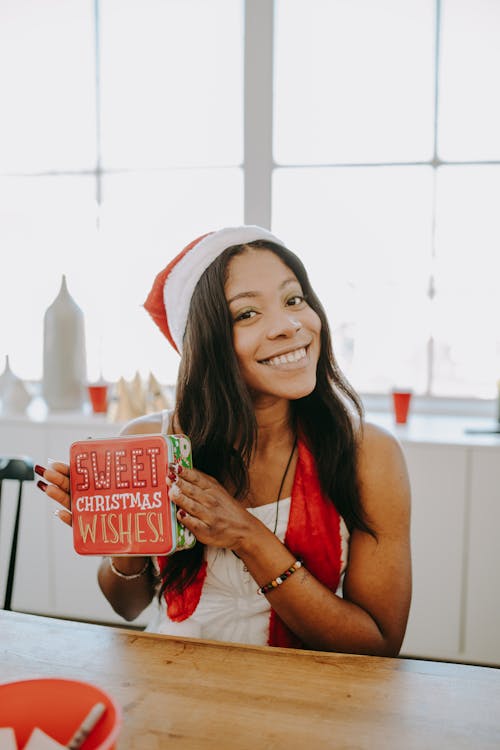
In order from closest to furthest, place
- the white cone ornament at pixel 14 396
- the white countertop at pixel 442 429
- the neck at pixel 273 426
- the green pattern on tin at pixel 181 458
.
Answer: the green pattern on tin at pixel 181 458, the neck at pixel 273 426, the white countertop at pixel 442 429, the white cone ornament at pixel 14 396

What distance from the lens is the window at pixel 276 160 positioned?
2227 millimetres

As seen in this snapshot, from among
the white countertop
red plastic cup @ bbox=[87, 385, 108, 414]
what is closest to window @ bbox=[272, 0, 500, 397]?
the white countertop

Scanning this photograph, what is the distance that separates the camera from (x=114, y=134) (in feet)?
8.21

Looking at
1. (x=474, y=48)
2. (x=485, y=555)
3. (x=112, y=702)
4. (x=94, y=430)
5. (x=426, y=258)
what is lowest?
(x=485, y=555)

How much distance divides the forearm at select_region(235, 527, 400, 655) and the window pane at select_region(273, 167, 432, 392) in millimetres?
1454

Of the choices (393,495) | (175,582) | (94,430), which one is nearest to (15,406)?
(94,430)

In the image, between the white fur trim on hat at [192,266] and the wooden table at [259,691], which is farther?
the white fur trim on hat at [192,266]

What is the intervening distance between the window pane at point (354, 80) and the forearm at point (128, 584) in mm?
1654

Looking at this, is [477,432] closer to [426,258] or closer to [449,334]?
[449,334]

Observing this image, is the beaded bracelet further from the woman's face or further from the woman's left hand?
the woman's face

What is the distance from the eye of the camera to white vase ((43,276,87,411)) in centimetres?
229

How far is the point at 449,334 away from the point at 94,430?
126 cm

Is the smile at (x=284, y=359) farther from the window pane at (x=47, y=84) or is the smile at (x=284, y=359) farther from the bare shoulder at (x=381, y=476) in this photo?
the window pane at (x=47, y=84)

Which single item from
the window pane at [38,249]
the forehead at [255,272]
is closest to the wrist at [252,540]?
the forehead at [255,272]
